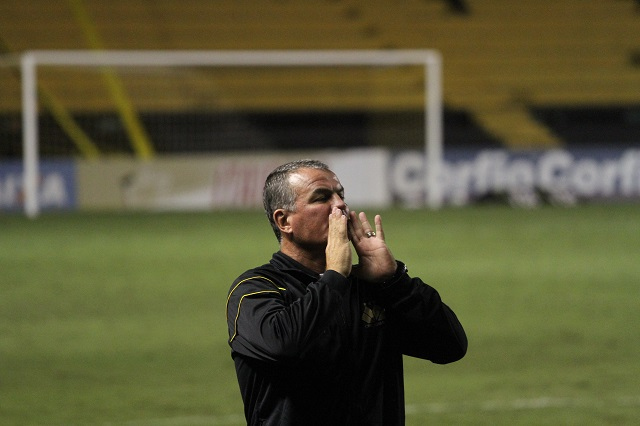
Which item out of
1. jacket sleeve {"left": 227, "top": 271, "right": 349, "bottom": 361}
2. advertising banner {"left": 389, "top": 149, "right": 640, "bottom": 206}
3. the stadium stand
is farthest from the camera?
the stadium stand

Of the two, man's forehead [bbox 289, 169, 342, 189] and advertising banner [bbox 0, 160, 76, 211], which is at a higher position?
advertising banner [bbox 0, 160, 76, 211]

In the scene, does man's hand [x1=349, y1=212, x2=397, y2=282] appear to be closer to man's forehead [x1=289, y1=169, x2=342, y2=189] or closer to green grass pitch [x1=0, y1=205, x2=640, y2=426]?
man's forehead [x1=289, y1=169, x2=342, y2=189]

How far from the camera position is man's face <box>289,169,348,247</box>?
10.2 ft

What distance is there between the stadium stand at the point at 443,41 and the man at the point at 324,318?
20518 mm

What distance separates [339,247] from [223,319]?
21.7ft

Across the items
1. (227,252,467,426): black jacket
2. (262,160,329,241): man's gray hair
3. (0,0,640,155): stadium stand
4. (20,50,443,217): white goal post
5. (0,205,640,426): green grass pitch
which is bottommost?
(227,252,467,426): black jacket

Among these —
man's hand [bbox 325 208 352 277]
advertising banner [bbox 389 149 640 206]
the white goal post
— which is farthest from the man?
advertising banner [bbox 389 149 640 206]

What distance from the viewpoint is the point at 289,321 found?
2.95 metres

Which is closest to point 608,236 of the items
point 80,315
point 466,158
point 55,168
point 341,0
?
Result: point 466,158

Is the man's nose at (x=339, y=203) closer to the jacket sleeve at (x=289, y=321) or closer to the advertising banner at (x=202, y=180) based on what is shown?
the jacket sleeve at (x=289, y=321)

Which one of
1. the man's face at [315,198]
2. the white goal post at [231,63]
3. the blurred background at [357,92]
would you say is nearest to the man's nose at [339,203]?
the man's face at [315,198]

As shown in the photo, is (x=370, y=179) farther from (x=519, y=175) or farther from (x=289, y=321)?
(x=289, y=321)

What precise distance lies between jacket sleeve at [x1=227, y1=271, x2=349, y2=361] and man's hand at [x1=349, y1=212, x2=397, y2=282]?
85mm

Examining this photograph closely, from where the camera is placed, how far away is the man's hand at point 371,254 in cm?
304
